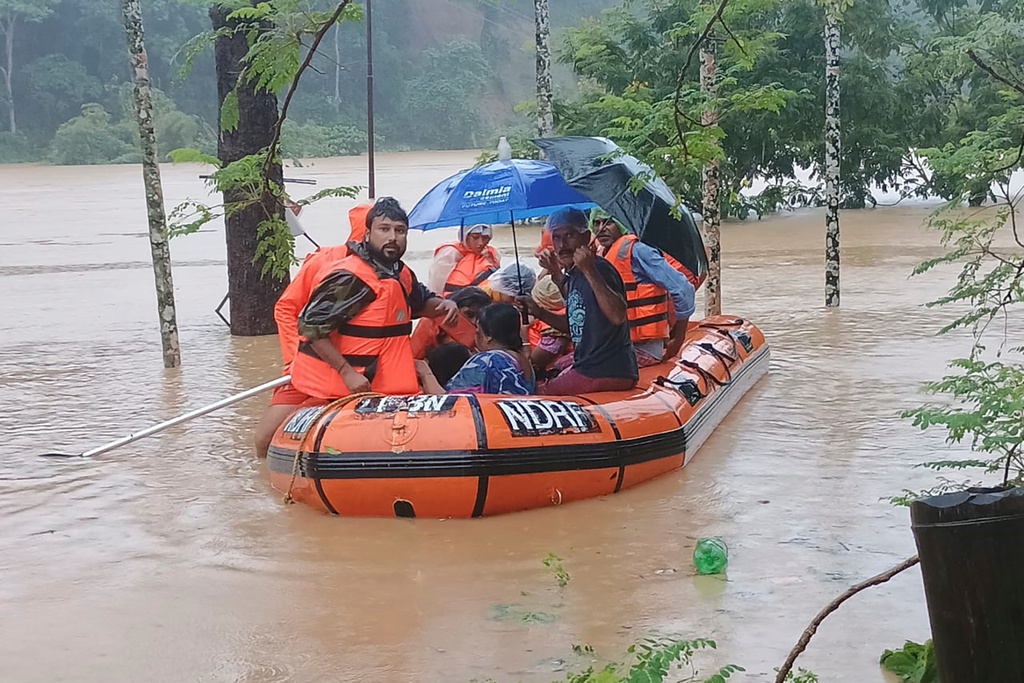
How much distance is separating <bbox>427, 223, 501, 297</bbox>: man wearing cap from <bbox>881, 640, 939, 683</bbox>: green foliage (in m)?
5.03

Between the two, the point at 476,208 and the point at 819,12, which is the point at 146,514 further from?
the point at 819,12

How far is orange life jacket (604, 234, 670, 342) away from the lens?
740 centimetres

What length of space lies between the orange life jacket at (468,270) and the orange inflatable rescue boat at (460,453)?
2.56 m

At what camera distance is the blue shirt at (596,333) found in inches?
252

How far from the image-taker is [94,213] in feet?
99.7

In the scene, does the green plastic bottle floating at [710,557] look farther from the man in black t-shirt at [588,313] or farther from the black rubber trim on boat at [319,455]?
the black rubber trim on boat at [319,455]

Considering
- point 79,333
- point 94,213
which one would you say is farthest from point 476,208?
→ point 94,213

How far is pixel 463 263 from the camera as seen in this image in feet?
28.9

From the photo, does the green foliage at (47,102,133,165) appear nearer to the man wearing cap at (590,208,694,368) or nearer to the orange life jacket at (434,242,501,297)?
the orange life jacket at (434,242,501,297)

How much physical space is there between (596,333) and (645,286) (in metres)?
1.03

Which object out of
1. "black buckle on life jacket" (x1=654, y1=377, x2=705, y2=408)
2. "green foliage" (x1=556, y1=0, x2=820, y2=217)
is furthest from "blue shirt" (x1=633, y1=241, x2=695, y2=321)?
"green foliage" (x1=556, y1=0, x2=820, y2=217)

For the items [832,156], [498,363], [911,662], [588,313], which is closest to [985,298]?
[911,662]

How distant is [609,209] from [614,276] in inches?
30.2

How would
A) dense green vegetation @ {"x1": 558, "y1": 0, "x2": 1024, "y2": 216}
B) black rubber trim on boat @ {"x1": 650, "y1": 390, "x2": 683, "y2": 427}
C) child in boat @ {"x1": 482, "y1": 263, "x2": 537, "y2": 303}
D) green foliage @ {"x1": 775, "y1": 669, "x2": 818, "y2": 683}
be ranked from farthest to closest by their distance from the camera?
dense green vegetation @ {"x1": 558, "y1": 0, "x2": 1024, "y2": 216} < child in boat @ {"x1": 482, "y1": 263, "x2": 537, "y2": 303} < black rubber trim on boat @ {"x1": 650, "y1": 390, "x2": 683, "y2": 427} < green foliage @ {"x1": 775, "y1": 669, "x2": 818, "y2": 683}
